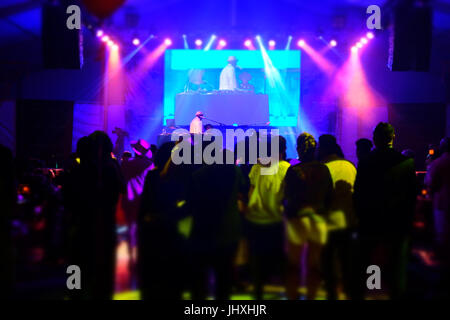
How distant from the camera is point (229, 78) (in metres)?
11.2

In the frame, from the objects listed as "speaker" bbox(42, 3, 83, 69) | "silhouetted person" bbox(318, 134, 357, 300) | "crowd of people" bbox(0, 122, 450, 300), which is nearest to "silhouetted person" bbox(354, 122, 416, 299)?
"crowd of people" bbox(0, 122, 450, 300)

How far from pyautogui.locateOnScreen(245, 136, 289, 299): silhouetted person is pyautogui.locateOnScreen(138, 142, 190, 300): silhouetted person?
0.56 metres

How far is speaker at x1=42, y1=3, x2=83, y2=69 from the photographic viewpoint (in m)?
5.44

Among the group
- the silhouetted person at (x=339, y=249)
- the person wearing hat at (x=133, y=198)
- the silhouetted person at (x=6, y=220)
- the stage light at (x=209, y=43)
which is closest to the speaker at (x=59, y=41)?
the person wearing hat at (x=133, y=198)

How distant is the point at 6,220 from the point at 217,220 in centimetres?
169

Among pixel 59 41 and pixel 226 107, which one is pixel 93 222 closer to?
pixel 59 41

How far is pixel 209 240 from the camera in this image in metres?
3.12

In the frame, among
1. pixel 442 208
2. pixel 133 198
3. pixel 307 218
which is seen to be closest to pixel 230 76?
pixel 133 198

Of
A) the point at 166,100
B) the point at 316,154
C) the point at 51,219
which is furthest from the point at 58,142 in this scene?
the point at 316,154

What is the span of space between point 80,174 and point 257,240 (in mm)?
1518

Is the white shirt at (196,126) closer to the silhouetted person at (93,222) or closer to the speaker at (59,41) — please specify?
the speaker at (59,41)

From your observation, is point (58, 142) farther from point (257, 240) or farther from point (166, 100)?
point (257, 240)

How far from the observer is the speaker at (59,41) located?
5.44 metres

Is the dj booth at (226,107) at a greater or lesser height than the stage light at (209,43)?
lesser
